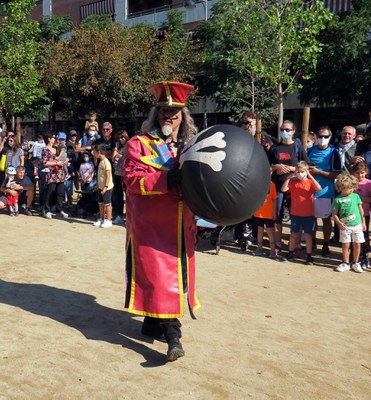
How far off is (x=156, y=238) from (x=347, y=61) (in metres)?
15.8

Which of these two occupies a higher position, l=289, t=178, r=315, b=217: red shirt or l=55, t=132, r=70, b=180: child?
l=55, t=132, r=70, b=180: child

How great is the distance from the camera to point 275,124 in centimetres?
2194

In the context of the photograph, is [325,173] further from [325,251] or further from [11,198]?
[11,198]

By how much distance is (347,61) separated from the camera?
58.9 ft

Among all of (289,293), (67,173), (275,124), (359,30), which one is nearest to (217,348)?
(289,293)

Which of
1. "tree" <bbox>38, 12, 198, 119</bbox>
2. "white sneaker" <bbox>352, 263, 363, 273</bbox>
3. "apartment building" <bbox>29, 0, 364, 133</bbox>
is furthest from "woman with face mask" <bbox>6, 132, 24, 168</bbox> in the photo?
"tree" <bbox>38, 12, 198, 119</bbox>

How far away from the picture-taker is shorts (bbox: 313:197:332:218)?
24.7 ft

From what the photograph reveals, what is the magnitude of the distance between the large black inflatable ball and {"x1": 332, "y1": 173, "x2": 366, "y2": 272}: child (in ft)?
11.8

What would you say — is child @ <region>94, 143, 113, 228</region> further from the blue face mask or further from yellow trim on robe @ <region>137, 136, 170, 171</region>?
yellow trim on robe @ <region>137, 136, 170, 171</region>

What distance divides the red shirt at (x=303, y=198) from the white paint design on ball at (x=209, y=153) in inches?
164

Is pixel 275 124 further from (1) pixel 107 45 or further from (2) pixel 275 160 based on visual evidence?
(2) pixel 275 160

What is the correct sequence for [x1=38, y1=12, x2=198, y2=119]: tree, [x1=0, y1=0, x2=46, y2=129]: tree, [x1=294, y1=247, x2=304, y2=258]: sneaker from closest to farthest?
[x1=294, y1=247, x2=304, y2=258]: sneaker → [x1=0, y1=0, x2=46, y2=129]: tree → [x1=38, y1=12, x2=198, y2=119]: tree

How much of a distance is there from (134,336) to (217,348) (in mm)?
726

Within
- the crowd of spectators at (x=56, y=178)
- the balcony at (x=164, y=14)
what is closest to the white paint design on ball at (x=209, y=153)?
the crowd of spectators at (x=56, y=178)
